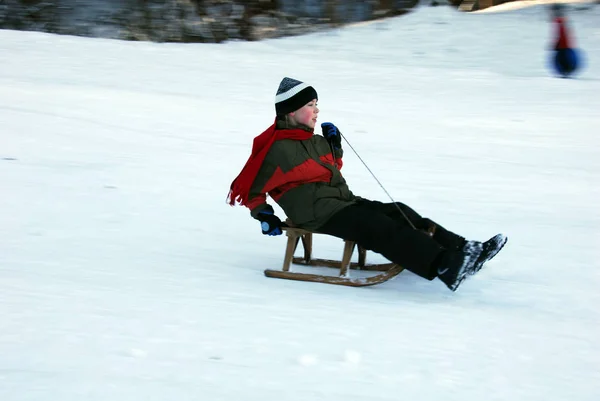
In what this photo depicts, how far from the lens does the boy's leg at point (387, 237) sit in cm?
378

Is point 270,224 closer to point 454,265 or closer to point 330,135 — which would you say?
point 330,135

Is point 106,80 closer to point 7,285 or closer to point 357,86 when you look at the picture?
point 357,86

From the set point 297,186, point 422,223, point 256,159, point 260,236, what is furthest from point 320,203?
point 260,236

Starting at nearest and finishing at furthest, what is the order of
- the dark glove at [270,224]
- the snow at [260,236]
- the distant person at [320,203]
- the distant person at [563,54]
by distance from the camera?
1. the snow at [260,236]
2. the distant person at [320,203]
3. the dark glove at [270,224]
4. the distant person at [563,54]

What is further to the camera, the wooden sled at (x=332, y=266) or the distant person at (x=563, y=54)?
the distant person at (x=563, y=54)

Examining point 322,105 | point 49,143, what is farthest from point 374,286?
point 322,105

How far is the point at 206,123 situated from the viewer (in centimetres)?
834

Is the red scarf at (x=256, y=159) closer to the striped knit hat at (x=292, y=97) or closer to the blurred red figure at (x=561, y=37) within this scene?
the striped knit hat at (x=292, y=97)

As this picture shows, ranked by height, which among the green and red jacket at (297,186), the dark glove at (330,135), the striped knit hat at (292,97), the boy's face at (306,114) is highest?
the striped knit hat at (292,97)

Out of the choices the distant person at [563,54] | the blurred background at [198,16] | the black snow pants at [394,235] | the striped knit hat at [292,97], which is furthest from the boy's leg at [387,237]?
the blurred background at [198,16]

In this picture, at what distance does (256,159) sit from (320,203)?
0.40m

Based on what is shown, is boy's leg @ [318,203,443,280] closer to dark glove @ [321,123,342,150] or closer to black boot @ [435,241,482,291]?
black boot @ [435,241,482,291]

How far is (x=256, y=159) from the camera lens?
4.16 m

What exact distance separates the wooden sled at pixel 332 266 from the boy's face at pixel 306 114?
1.83 feet
